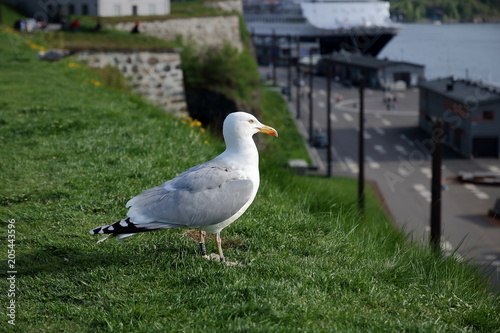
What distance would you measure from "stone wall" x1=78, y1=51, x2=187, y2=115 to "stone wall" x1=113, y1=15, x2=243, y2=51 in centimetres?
926

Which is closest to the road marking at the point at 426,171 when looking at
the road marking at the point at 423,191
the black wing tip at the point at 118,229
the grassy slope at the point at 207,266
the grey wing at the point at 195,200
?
the road marking at the point at 423,191

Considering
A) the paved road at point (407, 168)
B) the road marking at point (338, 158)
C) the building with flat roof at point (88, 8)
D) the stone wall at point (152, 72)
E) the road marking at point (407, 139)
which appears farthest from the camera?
the road marking at point (407, 139)

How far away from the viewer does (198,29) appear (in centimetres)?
3809

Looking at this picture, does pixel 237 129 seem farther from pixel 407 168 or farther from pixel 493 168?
pixel 493 168

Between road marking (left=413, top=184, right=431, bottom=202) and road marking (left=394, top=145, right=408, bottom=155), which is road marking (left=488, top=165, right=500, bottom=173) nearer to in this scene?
road marking (left=394, top=145, right=408, bottom=155)

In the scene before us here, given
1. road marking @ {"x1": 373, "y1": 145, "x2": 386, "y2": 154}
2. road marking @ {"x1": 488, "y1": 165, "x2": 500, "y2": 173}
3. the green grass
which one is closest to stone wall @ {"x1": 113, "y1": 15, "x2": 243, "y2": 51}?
the green grass

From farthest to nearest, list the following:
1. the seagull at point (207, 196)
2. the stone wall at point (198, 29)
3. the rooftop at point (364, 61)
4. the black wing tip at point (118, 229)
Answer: the rooftop at point (364, 61)
the stone wall at point (198, 29)
the seagull at point (207, 196)
the black wing tip at point (118, 229)

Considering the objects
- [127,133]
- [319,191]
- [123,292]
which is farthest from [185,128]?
[123,292]

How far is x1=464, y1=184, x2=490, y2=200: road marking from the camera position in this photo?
30.4m

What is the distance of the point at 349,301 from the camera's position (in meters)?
4.85

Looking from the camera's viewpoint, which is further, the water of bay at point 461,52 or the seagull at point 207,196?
the water of bay at point 461,52

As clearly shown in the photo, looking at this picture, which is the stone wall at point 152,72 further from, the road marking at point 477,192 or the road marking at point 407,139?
the road marking at point 407,139

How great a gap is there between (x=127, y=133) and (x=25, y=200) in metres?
3.18

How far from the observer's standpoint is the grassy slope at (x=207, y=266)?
453cm
